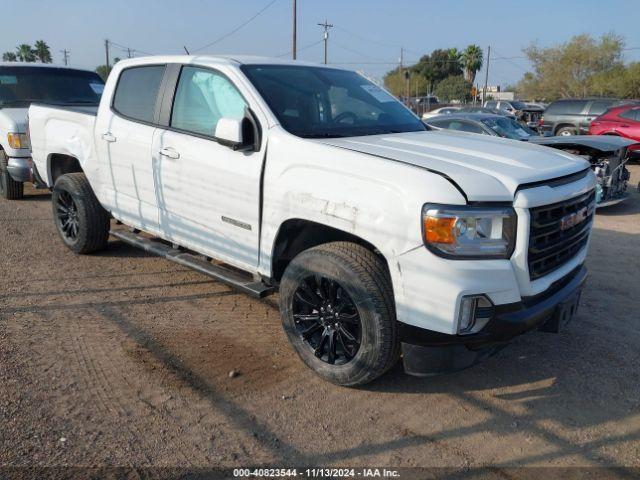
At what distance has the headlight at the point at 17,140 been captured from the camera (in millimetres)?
7889

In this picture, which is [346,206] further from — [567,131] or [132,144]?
[567,131]

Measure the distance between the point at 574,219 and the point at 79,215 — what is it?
176 inches

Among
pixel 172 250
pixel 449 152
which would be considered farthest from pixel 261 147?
pixel 172 250

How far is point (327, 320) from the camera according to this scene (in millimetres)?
3494

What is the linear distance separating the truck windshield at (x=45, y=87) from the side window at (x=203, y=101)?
5237mm

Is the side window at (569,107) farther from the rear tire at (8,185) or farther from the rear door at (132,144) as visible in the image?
the rear door at (132,144)

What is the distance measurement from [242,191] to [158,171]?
102cm

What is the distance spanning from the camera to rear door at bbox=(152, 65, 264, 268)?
3.78m

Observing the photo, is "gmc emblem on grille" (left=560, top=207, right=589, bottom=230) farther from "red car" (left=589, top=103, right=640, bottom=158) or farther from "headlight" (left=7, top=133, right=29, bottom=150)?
"red car" (left=589, top=103, right=640, bottom=158)

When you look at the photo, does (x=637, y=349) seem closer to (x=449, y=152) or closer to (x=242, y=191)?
(x=449, y=152)

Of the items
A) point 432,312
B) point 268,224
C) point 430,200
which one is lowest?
point 432,312

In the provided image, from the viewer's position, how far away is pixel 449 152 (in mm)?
3449

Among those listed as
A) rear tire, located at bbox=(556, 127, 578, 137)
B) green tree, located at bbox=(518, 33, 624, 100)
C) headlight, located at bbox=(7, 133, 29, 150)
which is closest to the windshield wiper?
headlight, located at bbox=(7, 133, 29, 150)

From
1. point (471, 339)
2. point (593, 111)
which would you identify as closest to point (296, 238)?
point (471, 339)
